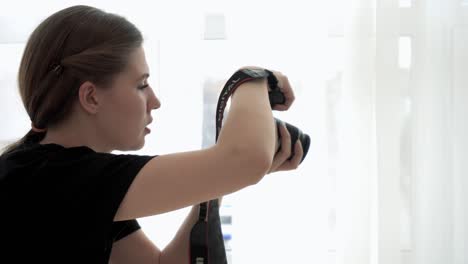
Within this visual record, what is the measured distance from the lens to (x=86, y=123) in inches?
29.2

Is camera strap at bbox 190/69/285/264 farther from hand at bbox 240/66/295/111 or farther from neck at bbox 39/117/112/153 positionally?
neck at bbox 39/117/112/153

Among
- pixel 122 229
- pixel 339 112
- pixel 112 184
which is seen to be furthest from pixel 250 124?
pixel 339 112

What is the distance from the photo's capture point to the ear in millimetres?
705

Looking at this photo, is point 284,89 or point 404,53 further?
point 404,53

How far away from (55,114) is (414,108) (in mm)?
876

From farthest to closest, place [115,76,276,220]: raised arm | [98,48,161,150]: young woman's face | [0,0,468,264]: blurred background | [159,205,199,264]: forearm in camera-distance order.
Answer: [0,0,468,264]: blurred background → [159,205,199,264]: forearm → [98,48,161,150]: young woman's face → [115,76,276,220]: raised arm

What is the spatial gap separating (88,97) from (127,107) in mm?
57

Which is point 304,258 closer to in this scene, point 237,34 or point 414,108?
point 414,108

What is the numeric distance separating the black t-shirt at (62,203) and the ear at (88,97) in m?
0.07

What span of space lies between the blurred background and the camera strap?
1.37ft

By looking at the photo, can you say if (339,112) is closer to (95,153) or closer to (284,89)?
(284,89)

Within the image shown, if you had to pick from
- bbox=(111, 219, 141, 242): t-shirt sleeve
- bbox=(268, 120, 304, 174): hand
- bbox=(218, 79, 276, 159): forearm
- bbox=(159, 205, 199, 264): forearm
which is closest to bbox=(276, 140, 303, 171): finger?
bbox=(268, 120, 304, 174): hand

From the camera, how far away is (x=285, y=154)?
2.43 ft

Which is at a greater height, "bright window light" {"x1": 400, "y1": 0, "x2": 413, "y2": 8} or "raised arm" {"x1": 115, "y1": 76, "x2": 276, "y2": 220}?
"bright window light" {"x1": 400, "y1": 0, "x2": 413, "y2": 8}
